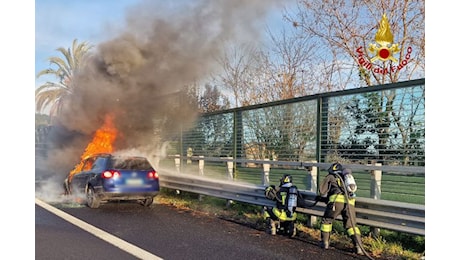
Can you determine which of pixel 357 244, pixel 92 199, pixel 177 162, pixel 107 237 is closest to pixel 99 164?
pixel 92 199

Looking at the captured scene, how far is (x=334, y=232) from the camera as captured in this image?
6.74 meters

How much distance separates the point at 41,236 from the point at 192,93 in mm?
8858

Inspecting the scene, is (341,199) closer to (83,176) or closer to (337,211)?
(337,211)

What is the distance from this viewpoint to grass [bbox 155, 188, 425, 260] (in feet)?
18.5

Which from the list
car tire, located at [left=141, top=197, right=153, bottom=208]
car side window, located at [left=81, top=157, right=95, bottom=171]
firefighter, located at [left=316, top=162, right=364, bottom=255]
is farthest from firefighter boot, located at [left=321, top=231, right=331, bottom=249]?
car side window, located at [left=81, top=157, right=95, bottom=171]

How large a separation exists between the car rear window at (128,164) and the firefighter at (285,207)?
401cm

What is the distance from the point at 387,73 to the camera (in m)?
12.6

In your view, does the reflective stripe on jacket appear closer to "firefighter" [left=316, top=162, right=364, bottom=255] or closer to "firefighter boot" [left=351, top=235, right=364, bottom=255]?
"firefighter" [left=316, top=162, right=364, bottom=255]

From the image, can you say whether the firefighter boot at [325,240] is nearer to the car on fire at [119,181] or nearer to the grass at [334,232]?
the grass at [334,232]

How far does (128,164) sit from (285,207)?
178 inches

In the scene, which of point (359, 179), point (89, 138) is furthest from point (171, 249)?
point (89, 138)

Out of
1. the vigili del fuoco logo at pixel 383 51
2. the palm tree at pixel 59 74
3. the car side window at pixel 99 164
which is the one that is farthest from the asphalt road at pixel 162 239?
the palm tree at pixel 59 74

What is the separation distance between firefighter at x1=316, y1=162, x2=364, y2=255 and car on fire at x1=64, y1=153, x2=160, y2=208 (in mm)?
4897
